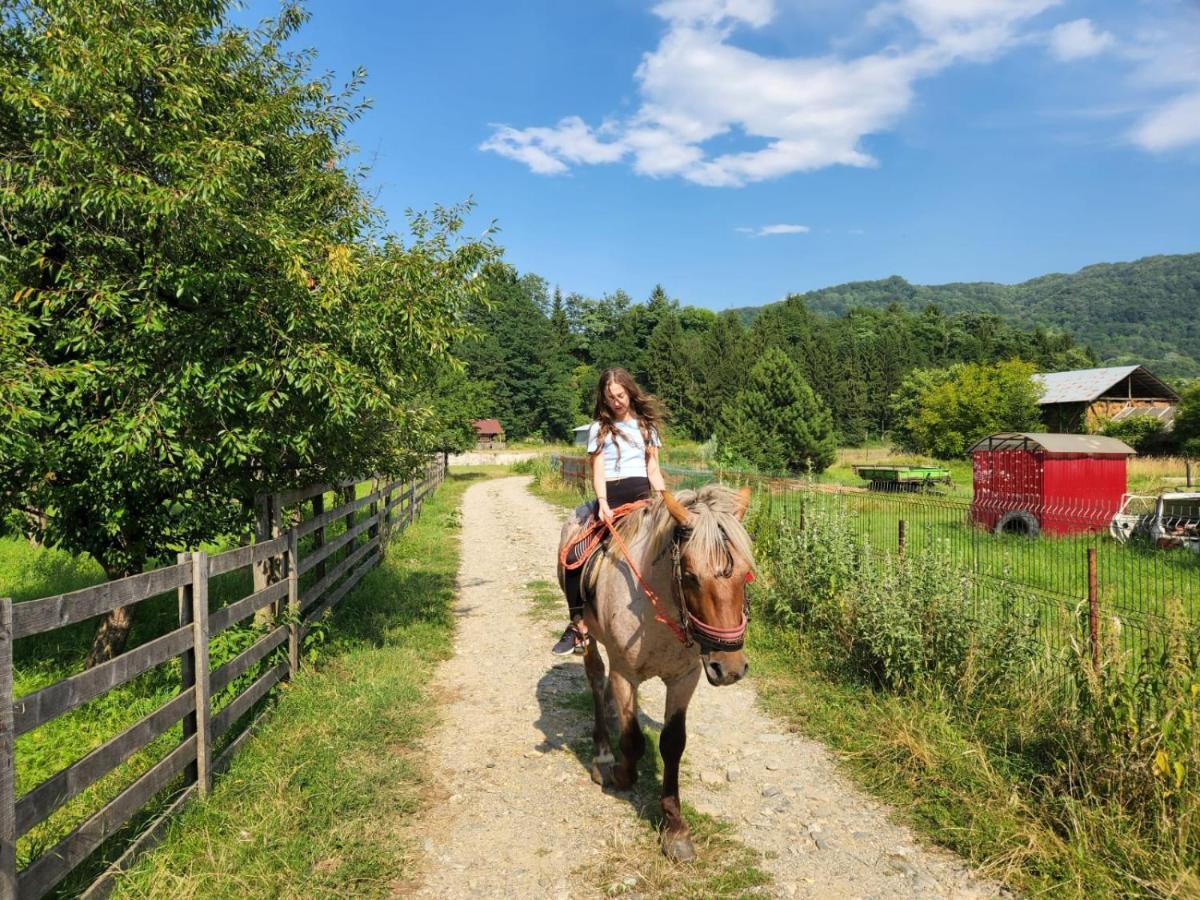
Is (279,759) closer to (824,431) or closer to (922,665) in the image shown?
(922,665)

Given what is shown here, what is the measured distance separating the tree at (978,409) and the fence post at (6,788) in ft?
152

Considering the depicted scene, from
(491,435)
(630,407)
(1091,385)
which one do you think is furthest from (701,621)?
(491,435)

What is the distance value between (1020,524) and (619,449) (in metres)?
14.6

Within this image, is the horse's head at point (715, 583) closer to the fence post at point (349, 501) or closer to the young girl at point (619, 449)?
the young girl at point (619, 449)

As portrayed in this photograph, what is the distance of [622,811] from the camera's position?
170 inches

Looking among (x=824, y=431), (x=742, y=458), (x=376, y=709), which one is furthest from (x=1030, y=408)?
(x=376, y=709)

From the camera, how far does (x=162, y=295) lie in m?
5.30

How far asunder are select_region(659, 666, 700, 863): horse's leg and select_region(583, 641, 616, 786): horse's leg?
2.68 feet

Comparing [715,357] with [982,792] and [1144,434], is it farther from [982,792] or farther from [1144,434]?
[982,792]

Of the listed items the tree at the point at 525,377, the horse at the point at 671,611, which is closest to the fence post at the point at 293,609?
the horse at the point at 671,611

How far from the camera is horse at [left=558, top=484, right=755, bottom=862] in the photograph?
3.30 metres

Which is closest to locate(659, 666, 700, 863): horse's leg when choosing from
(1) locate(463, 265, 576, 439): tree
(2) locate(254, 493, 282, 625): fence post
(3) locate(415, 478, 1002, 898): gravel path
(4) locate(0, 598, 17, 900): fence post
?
(3) locate(415, 478, 1002, 898): gravel path

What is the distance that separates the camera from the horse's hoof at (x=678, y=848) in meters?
3.73

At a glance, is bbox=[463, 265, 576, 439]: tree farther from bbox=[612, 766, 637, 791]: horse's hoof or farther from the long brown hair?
bbox=[612, 766, 637, 791]: horse's hoof
